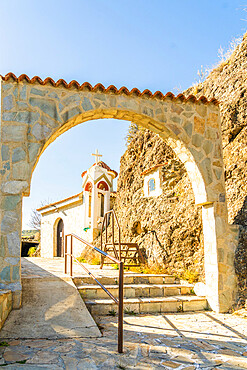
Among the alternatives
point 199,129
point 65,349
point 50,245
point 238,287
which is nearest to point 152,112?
point 199,129

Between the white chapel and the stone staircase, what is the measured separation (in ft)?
22.8

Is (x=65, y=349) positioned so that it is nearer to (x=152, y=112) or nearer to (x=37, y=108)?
(x=37, y=108)

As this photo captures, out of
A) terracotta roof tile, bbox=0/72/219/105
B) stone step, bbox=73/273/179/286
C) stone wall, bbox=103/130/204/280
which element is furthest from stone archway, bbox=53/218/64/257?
terracotta roof tile, bbox=0/72/219/105

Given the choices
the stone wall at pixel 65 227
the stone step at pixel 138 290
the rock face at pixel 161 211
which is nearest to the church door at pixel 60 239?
the stone wall at pixel 65 227

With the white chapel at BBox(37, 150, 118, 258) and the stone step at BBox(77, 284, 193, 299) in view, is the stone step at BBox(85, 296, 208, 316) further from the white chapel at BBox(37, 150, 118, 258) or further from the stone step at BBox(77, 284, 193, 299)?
the white chapel at BBox(37, 150, 118, 258)

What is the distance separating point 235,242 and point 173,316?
5.33 feet

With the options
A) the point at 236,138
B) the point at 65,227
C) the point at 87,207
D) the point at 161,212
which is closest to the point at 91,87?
the point at 236,138

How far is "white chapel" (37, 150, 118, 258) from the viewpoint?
12.8 metres

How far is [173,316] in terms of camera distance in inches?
187

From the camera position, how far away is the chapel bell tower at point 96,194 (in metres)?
12.7

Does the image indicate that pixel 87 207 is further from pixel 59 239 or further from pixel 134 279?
pixel 134 279

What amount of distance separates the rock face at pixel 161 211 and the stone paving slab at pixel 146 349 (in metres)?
2.04

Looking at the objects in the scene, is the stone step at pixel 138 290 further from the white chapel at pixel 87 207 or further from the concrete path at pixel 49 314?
the white chapel at pixel 87 207

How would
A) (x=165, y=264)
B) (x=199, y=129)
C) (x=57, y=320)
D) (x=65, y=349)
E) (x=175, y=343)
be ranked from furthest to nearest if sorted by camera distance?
(x=165, y=264)
(x=199, y=129)
(x=57, y=320)
(x=175, y=343)
(x=65, y=349)
